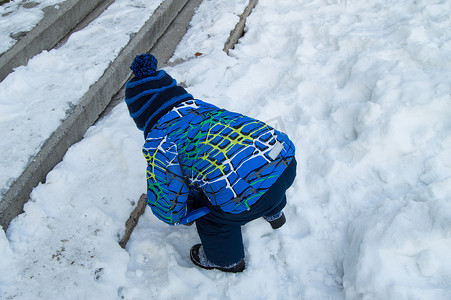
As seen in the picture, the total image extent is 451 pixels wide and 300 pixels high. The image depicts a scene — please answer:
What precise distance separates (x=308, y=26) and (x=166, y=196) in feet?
7.68

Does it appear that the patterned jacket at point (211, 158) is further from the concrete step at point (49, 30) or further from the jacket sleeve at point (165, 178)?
the concrete step at point (49, 30)

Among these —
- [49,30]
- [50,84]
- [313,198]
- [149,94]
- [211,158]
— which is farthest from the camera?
[49,30]

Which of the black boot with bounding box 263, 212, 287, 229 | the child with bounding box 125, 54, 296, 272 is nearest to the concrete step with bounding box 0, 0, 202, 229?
the child with bounding box 125, 54, 296, 272

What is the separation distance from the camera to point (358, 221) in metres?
2.00

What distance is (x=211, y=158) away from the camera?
1673 millimetres

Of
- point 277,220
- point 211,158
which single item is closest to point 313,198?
point 277,220

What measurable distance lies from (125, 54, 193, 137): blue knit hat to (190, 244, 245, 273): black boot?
0.68 metres

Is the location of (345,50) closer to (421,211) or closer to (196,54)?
(196,54)

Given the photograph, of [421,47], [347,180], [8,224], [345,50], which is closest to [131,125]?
[8,224]

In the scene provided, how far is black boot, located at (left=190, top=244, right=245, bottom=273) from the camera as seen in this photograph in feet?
6.57

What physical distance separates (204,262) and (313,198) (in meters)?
0.68

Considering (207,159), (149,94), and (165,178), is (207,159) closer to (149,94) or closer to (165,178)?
(165,178)

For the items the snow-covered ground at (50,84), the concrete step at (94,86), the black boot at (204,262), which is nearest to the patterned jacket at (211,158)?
the black boot at (204,262)

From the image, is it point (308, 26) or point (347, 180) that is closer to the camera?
point (347, 180)
